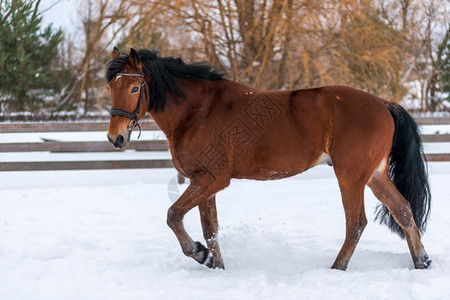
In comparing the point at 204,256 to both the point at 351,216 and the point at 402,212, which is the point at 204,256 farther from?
the point at 402,212

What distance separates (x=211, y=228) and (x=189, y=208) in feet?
1.23

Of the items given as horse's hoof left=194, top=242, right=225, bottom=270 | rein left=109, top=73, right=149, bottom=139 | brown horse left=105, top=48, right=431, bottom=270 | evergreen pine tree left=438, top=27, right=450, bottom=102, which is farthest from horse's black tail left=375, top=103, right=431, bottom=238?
evergreen pine tree left=438, top=27, right=450, bottom=102

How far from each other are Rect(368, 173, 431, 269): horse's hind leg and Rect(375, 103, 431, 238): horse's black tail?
5.4 inches

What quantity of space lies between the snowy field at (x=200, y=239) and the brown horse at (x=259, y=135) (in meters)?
0.33

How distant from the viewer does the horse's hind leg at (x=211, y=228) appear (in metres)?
3.44

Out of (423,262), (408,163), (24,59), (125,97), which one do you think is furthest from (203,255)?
(24,59)

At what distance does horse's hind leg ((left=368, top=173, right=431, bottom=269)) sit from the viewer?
332cm

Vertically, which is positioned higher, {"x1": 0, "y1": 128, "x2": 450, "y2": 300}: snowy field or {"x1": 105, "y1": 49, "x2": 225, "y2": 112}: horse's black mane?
{"x1": 105, "y1": 49, "x2": 225, "y2": 112}: horse's black mane

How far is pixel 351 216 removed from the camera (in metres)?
3.29

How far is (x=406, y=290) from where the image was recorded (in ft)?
8.79

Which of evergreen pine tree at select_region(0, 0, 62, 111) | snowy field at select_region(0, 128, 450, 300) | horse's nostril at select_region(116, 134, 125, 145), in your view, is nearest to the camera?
snowy field at select_region(0, 128, 450, 300)

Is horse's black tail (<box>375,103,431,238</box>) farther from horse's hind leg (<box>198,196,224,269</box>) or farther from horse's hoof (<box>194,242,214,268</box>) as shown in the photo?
horse's hoof (<box>194,242,214,268</box>)

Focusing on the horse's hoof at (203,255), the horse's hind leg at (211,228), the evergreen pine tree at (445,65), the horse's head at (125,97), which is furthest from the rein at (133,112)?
the evergreen pine tree at (445,65)

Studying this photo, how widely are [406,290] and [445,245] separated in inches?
56.4
